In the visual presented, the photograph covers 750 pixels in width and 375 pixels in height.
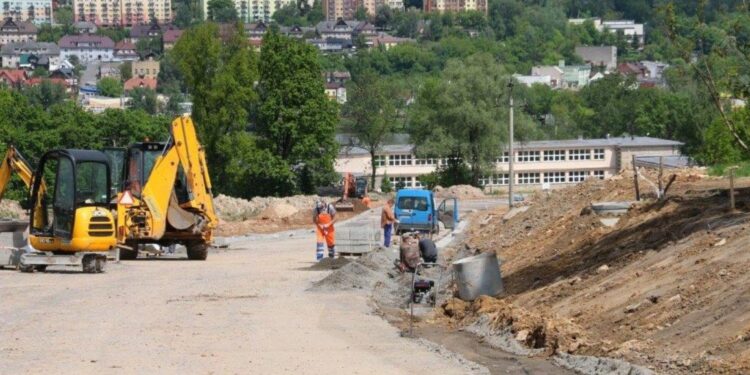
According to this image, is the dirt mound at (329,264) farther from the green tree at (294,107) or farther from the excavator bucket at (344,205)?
the green tree at (294,107)

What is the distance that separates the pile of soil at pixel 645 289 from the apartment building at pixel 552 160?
260ft

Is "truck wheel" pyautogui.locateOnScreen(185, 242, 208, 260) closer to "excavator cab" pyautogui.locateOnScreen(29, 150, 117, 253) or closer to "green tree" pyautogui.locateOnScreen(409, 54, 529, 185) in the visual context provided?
"excavator cab" pyautogui.locateOnScreen(29, 150, 117, 253)

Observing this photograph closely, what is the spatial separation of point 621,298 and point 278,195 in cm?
6704

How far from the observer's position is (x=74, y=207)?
3716 cm

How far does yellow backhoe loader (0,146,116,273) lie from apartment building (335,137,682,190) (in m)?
A: 76.8

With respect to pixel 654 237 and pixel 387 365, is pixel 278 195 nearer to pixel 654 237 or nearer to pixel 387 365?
pixel 654 237

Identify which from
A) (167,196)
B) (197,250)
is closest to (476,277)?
(167,196)

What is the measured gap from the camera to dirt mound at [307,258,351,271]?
1537 inches

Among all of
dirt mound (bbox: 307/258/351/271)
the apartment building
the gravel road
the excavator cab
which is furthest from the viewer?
the apartment building

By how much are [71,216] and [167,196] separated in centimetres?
533

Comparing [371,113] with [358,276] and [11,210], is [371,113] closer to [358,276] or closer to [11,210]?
[11,210]

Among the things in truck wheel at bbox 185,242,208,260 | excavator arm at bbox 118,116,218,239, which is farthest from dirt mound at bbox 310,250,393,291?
truck wheel at bbox 185,242,208,260

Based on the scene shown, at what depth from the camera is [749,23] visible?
33531 millimetres

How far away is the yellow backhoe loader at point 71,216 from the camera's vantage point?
3700 centimetres
